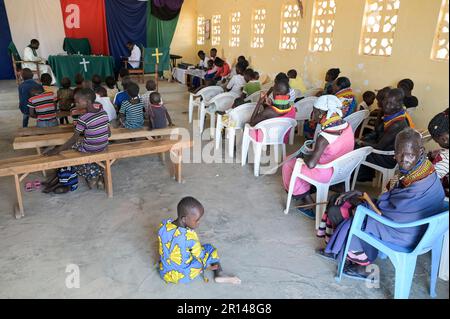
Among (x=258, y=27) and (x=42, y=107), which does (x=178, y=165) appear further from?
(x=258, y=27)

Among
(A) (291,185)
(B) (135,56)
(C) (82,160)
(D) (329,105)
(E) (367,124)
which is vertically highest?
(B) (135,56)

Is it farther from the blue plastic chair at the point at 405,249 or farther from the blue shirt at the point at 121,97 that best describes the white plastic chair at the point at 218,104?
the blue plastic chair at the point at 405,249

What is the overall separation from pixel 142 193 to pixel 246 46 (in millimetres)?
6113

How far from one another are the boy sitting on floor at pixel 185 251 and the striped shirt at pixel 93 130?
1529mm

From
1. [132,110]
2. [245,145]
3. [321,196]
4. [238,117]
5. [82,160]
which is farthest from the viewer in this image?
[238,117]

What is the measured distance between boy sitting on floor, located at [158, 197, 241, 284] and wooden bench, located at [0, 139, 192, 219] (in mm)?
1458

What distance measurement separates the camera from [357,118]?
14.1 feet

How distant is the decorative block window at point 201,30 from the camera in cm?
1118

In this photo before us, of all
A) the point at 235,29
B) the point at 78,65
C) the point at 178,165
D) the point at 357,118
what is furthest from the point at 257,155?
the point at 78,65

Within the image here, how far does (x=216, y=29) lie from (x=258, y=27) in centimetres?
264

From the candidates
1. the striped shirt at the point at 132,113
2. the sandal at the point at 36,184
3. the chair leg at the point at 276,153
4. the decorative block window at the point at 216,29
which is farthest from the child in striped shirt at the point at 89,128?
the decorative block window at the point at 216,29
